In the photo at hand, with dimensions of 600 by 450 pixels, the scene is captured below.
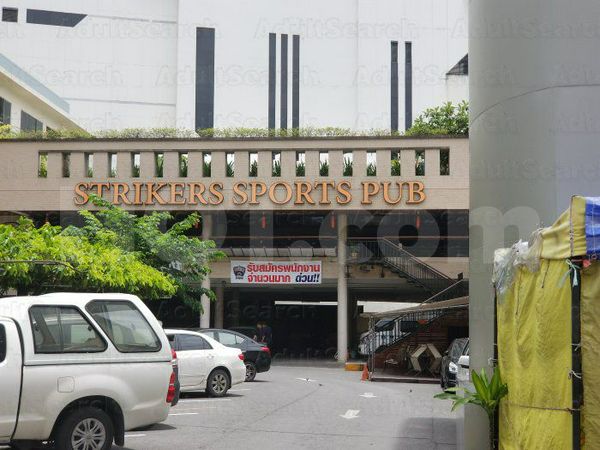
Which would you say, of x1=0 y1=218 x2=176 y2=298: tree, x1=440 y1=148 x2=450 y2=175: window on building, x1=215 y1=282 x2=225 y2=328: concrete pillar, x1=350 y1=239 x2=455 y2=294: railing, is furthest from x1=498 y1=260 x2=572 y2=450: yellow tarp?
x1=215 y1=282 x2=225 y2=328: concrete pillar

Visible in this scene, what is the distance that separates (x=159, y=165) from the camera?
126 feet

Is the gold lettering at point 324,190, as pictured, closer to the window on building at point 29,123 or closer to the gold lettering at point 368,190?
the gold lettering at point 368,190

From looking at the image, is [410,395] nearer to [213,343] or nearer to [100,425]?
[213,343]

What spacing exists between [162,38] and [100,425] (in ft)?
175

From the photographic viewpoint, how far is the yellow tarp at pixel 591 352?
20.2 feet

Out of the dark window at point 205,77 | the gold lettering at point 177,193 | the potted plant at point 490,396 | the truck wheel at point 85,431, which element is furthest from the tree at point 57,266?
the dark window at point 205,77

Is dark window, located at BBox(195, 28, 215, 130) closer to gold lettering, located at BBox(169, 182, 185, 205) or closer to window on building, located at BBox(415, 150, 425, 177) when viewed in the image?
gold lettering, located at BBox(169, 182, 185, 205)

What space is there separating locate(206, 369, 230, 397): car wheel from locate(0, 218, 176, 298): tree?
329 cm

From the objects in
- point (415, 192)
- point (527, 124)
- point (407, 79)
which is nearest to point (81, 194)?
point (415, 192)

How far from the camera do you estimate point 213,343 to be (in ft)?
60.1

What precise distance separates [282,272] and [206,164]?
20.1 ft

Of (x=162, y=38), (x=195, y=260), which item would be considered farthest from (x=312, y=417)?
(x=162, y=38)

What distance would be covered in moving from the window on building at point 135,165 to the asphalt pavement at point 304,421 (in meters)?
18.0

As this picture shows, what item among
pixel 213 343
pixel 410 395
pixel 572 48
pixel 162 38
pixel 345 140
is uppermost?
pixel 162 38
